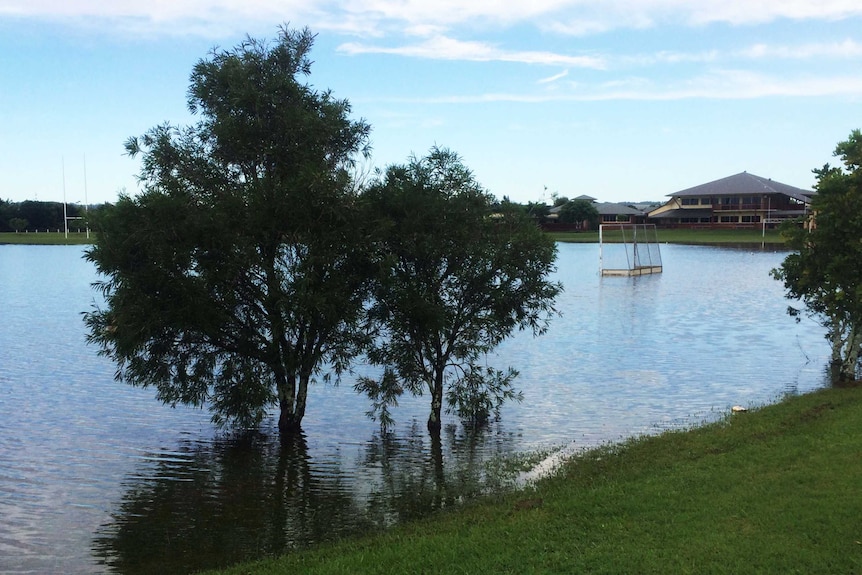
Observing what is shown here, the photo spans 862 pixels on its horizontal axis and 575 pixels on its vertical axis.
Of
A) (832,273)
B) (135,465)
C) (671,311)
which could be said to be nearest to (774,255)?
(671,311)

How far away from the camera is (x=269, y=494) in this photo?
67.1ft

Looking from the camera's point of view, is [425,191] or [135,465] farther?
[425,191]

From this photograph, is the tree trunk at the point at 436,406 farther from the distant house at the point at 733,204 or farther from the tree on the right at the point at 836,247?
the distant house at the point at 733,204

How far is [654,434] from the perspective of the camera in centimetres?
2467

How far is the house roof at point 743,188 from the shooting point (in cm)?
17112

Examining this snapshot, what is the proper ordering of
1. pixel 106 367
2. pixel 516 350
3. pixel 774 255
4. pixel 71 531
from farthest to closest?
1. pixel 774 255
2. pixel 516 350
3. pixel 106 367
4. pixel 71 531

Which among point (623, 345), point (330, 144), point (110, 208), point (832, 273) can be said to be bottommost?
point (623, 345)

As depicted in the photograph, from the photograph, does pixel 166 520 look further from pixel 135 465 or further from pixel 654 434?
pixel 654 434

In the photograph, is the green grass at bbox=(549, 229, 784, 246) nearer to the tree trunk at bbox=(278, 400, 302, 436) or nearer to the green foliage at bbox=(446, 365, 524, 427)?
the green foliage at bbox=(446, 365, 524, 427)

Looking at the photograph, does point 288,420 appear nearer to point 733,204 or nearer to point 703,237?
point 703,237

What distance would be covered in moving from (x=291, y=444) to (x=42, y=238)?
7154 inches

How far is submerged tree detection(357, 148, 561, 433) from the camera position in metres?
24.3

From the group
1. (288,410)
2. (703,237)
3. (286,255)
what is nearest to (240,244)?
(286,255)

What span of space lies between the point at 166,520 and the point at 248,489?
9.11 feet
